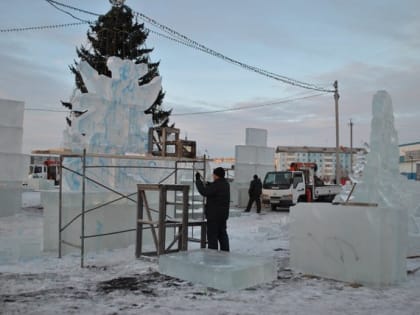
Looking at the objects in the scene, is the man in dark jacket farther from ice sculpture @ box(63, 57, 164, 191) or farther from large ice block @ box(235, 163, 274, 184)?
large ice block @ box(235, 163, 274, 184)

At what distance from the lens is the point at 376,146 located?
33.4 feet

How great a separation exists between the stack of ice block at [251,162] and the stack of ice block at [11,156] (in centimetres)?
1032

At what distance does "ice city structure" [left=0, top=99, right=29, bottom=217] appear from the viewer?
623 inches

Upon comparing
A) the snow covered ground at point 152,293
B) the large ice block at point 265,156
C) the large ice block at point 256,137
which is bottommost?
the snow covered ground at point 152,293

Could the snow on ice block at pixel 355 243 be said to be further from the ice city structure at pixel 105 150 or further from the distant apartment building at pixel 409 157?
the distant apartment building at pixel 409 157

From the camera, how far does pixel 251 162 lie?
76.1 feet

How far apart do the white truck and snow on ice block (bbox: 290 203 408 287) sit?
13.8 m

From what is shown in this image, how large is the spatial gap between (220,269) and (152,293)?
0.99m

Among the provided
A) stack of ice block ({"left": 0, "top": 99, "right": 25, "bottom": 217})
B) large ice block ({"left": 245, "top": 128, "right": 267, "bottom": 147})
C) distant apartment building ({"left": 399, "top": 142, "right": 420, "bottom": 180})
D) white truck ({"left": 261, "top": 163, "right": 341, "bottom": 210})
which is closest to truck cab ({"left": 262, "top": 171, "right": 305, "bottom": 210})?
white truck ({"left": 261, "top": 163, "right": 341, "bottom": 210})

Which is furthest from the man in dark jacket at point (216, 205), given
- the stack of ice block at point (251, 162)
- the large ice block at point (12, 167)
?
the stack of ice block at point (251, 162)

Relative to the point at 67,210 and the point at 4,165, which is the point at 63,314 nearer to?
the point at 67,210

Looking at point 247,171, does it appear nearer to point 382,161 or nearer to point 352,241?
point 382,161

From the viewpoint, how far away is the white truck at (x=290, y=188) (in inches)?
840

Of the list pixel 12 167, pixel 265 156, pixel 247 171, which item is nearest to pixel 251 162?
pixel 247 171
